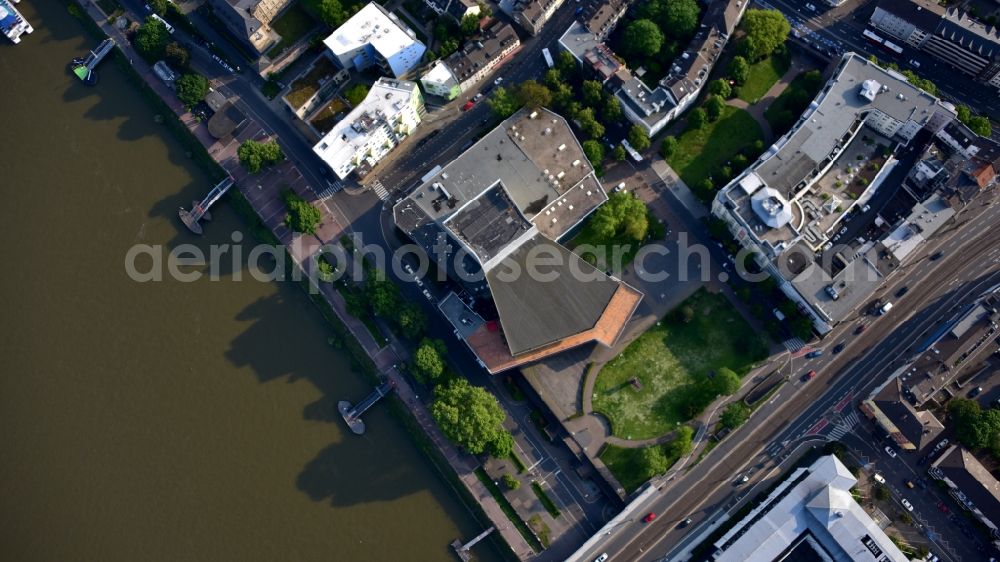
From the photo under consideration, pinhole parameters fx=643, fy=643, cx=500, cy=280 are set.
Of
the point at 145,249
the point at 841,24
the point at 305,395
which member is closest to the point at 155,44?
the point at 145,249

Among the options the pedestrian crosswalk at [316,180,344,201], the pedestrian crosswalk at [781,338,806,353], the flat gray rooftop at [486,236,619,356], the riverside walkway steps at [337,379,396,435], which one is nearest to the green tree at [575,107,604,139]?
the flat gray rooftop at [486,236,619,356]

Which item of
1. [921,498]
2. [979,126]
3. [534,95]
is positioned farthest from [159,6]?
[921,498]

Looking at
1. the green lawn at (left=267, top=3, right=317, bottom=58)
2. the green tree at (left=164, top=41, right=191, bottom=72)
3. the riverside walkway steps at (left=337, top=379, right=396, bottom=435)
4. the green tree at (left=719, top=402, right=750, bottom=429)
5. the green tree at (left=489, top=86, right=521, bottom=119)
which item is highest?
the green tree at (left=164, top=41, right=191, bottom=72)

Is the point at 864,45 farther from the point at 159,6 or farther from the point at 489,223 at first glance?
the point at 159,6

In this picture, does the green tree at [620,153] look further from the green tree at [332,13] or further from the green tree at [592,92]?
the green tree at [332,13]

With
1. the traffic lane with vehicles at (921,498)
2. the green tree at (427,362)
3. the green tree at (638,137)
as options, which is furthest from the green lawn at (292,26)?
the traffic lane with vehicles at (921,498)

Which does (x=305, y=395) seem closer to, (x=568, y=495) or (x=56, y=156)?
(x=568, y=495)

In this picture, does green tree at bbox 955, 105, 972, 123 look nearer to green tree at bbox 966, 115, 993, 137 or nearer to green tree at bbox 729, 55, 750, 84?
green tree at bbox 966, 115, 993, 137
